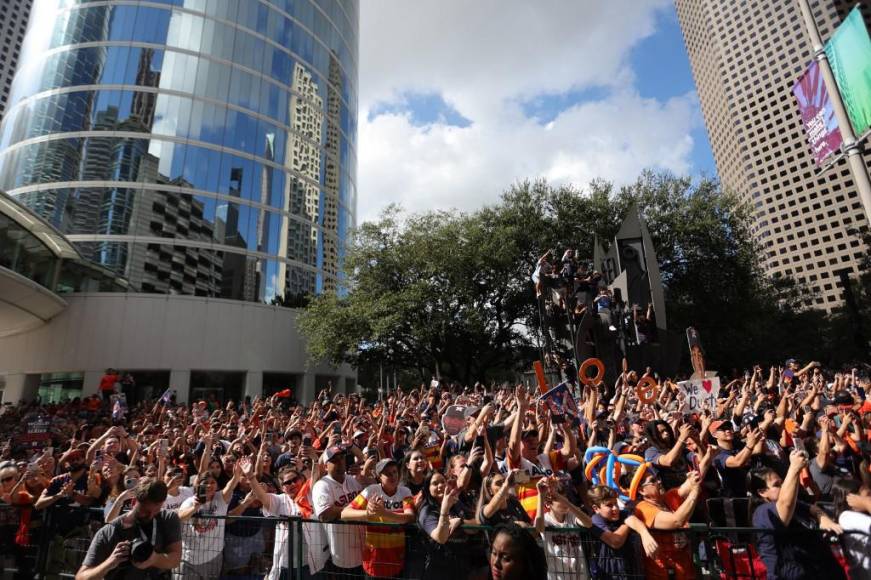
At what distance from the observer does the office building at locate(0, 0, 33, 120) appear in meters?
108

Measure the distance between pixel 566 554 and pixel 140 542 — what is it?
10.4 feet

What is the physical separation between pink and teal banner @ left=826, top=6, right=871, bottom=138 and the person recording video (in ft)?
33.6

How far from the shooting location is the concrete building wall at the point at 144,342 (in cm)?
2939

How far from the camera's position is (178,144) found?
108 feet

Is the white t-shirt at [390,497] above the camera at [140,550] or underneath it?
above

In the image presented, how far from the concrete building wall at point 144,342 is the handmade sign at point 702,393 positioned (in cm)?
2741

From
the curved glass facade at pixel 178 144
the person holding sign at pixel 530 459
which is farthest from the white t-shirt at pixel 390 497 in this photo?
the curved glass facade at pixel 178 144

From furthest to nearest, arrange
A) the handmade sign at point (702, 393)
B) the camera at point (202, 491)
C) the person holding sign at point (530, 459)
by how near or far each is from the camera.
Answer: the handmade sign at point (702, 393) < the camera at point (202, 491) < the person holding sign at point (530, 459)

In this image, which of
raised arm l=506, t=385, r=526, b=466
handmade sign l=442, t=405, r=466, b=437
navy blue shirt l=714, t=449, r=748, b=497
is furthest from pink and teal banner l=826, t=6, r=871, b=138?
handmade sign l=442, t=405, r=466, b=437

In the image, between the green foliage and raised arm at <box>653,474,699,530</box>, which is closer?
raised arm at <box>653,474,699,530</box>

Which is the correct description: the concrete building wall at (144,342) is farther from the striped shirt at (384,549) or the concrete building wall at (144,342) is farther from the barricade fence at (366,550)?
Result: the striped shirt at (384,549)

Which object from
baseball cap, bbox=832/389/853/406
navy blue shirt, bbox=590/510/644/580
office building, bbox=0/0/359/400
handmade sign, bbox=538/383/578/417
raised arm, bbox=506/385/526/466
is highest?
office building, bbox=0/0/359/400

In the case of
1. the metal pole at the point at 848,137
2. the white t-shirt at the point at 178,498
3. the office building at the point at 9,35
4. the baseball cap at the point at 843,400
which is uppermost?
the office building at the point at 9,35

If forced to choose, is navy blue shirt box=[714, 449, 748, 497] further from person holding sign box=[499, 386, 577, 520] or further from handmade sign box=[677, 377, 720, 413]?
handmade sign box=[677, 377, 720, 413]
